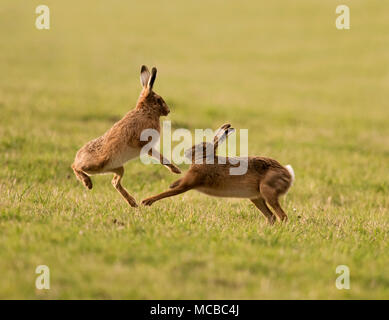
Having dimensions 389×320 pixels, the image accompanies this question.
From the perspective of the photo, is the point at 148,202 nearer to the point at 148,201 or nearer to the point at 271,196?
the point at 148,201

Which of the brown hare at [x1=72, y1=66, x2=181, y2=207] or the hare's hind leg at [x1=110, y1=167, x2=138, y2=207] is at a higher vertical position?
the brown hare at [x1=72, y1=66, x2=181, y2=207]

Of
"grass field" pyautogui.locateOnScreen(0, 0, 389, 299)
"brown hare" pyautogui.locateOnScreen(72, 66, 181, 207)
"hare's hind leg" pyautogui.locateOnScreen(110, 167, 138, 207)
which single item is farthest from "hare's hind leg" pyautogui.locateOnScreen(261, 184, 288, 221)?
"hare's hind leg" pyautogui.locateOnScreen(110, 167, 138, 207)

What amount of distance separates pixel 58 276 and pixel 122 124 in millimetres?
3401

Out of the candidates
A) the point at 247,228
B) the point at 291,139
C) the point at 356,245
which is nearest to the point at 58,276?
the point at 247,228

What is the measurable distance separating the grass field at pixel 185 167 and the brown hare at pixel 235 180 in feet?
1.08

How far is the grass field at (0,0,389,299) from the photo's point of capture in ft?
17.8

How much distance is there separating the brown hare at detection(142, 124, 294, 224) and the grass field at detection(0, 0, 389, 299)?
329 mm

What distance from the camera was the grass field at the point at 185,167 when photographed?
17.8 ft

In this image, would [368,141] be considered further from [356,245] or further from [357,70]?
[357,70]

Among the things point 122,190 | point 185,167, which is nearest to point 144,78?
point 122,190

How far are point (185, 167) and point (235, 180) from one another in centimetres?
442

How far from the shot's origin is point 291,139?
15438 millimetres

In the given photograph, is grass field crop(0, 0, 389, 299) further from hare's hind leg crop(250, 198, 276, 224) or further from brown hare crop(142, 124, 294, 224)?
brown hare crop(142, 124, 294, 224)

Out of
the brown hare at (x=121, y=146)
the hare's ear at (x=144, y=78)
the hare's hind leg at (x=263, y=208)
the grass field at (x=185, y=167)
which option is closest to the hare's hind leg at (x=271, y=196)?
the grass field at (x=185, y=167)
